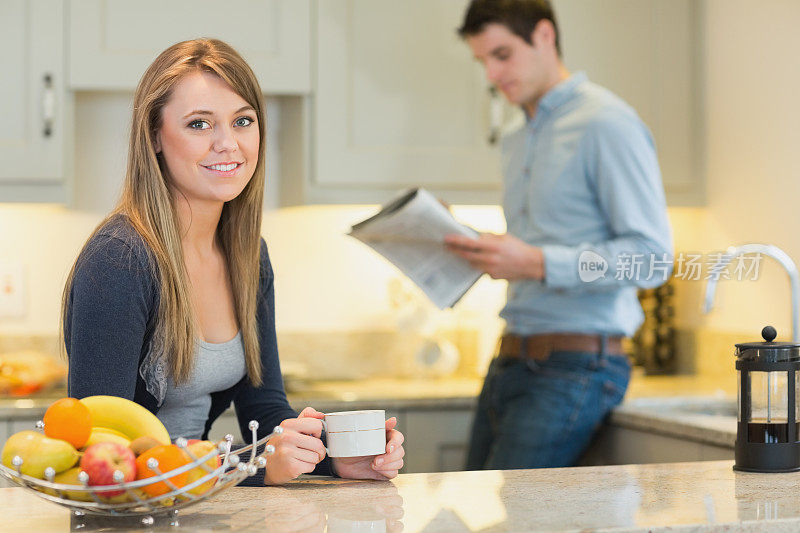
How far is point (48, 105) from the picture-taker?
2.51 metres

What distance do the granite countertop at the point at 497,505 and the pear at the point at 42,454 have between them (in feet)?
0.32

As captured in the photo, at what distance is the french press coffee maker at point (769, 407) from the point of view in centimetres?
134

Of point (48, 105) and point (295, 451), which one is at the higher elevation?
point (48, 105)

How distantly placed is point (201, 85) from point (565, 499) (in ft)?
2.41

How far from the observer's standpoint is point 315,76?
2660 mm

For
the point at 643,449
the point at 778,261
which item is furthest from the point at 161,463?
the point at 643,449

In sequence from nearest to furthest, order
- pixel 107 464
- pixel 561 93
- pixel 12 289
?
pixel 107 464 < pixel 561 93 < pixel 12 289

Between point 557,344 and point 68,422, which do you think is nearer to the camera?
point 68,422

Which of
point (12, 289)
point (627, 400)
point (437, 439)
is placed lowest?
point (437, 439)

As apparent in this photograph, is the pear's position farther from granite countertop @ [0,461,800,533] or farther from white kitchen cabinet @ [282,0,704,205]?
white kitchen cabinet @ [282,0,704,205]

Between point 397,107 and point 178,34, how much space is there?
1.89 feet

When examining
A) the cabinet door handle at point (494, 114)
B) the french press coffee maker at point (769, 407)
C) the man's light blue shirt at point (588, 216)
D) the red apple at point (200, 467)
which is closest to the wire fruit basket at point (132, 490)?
the red apple at point (200, 467)

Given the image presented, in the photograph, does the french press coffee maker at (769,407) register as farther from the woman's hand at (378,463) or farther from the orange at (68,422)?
the orange at (68,422)

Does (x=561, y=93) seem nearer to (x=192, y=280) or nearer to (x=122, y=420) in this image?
(x=192, y=280)
